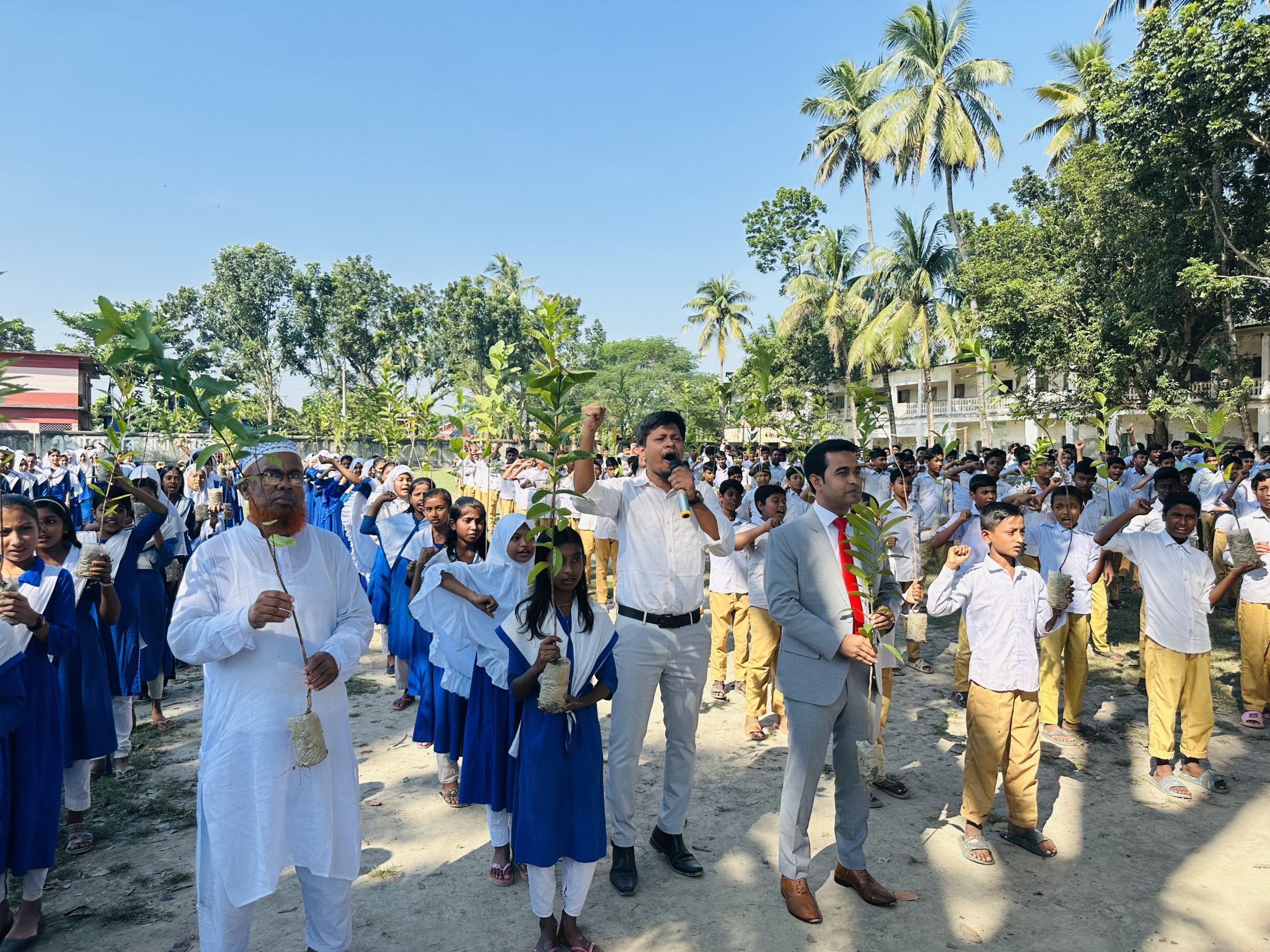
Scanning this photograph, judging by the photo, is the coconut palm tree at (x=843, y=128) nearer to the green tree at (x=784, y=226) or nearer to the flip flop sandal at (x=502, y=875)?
the green tree at (x=784, y=226)

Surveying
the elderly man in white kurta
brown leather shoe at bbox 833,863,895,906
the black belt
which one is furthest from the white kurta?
brown leather shoe at bbox 833,863,895,906

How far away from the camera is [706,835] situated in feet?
14.9

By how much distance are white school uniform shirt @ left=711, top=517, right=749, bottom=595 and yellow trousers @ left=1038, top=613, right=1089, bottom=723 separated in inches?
90.5

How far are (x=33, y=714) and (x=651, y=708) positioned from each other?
9.60 feet

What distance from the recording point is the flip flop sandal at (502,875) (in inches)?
159

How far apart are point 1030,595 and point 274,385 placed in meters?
47.7

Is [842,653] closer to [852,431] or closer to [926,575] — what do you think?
[926,575]

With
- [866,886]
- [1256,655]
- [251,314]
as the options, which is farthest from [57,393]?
[1256,655]

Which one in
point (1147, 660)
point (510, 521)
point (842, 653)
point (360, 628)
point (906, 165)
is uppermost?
point (906, 165)

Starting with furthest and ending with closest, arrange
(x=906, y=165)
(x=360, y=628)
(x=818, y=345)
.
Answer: (x=818, y=345), (x=906, y=165), (x=360, y=628)

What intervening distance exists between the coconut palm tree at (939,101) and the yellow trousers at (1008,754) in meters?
26.3

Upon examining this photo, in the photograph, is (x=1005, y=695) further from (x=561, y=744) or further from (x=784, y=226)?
(x=784, y=226)

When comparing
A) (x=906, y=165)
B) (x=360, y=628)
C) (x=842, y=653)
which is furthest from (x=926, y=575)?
(x=906, y=165)

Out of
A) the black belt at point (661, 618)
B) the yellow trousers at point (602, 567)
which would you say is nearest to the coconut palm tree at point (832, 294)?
the yellow trousers at point (602, 567)
